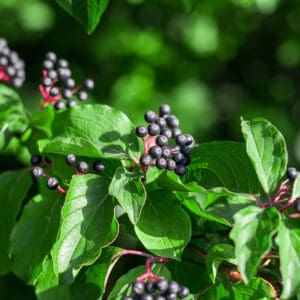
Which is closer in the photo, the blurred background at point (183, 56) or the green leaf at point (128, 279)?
the green leaf at point (128, 279)

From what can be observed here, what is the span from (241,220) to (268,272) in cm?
28

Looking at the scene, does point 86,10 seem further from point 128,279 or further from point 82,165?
point 128,279

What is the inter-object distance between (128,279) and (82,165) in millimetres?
241

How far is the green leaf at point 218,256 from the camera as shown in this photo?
1310 mm

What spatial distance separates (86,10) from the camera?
1614 mm

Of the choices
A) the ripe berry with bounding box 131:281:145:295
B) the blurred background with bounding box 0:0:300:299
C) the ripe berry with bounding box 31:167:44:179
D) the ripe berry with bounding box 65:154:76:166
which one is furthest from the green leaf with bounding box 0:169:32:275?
the blurred background with bounding box 0:0:300:299

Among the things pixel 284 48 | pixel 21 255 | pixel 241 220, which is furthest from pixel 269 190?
pixel 284 48

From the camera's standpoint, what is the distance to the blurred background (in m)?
4.09

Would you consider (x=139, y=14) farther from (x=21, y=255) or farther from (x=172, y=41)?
(x=21, y=255)

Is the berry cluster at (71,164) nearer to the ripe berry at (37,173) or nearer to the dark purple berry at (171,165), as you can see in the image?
the ripe berry at (37,173)

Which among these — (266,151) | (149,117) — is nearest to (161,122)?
(149,117)

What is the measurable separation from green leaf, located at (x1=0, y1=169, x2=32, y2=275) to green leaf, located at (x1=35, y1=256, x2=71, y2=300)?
0.84 feet

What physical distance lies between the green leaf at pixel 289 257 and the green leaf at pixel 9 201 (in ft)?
2.49

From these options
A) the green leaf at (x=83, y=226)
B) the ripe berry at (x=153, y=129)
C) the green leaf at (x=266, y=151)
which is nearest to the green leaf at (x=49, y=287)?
the green leaf at (x=83, y=226)
